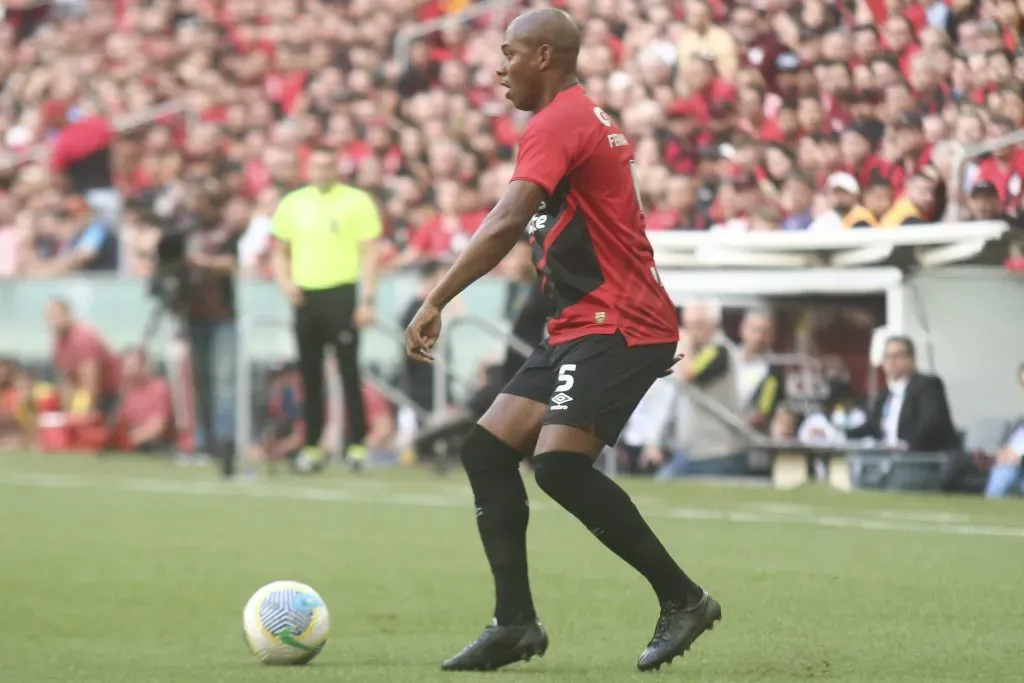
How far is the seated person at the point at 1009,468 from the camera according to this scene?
12.5 m

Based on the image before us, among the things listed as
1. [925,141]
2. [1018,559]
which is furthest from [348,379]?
[1018,559]

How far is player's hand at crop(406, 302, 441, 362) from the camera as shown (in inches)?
220

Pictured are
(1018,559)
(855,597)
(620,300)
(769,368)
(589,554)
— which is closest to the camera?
(620,300)

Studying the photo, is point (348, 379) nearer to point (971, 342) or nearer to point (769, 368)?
point (769, 368)

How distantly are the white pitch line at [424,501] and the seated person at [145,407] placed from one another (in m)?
2.40

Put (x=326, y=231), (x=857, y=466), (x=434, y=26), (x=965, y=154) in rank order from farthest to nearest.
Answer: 1. (x=434, y=26)
2. (x=326, y=231)
3. (x=857, y=466)
4. (x=965, y=154)

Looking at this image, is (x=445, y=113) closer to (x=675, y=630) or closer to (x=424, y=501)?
(x=424, y=501)

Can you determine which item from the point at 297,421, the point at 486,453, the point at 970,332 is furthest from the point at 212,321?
the point at 486,453

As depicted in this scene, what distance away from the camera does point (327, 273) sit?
15047mm

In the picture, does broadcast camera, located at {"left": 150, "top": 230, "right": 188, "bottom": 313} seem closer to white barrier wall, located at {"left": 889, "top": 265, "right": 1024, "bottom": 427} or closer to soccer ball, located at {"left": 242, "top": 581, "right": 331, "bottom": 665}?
white barrier wall, located at {"left": 889, "top": 265, "right": 1024, "bottom": 427}

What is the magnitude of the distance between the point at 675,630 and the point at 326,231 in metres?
9.42

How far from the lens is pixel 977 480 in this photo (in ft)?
42.0

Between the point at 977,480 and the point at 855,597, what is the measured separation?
17.4ft

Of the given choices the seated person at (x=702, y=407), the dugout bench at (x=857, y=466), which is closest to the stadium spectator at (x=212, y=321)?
the seated person at (x=702, y=407)
